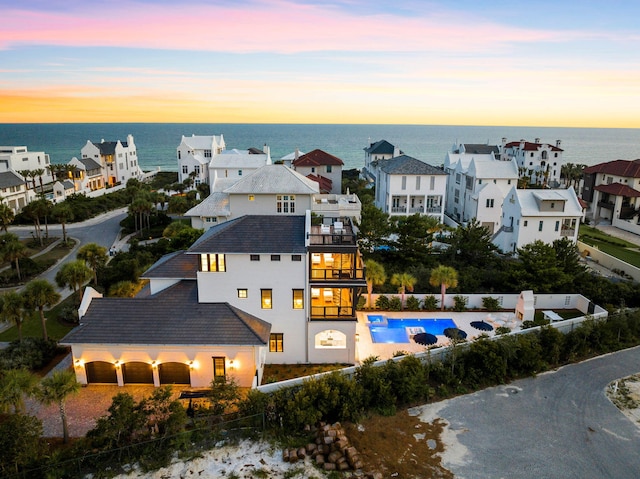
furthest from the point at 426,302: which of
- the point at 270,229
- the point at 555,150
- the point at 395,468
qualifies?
the point at 555,150

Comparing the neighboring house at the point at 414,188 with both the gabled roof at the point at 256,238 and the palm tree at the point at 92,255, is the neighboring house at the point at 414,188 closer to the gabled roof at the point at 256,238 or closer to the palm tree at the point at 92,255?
the gabled roof at the point at 256,238

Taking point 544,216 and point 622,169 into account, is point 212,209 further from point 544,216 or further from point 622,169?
point 622,169

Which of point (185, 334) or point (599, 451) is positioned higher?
point (185, 334)

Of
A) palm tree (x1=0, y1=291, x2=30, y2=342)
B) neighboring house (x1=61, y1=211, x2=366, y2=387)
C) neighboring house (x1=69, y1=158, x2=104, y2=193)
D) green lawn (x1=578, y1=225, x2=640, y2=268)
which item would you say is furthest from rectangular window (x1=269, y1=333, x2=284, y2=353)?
neighboring house (x1=69, y1=158, x2=104, y2=193)

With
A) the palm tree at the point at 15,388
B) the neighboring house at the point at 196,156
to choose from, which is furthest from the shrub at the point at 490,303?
the neighboring house at the point at 196,156

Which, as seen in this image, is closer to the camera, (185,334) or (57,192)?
(185,334)

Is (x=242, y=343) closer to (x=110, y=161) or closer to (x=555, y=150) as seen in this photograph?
(x=110, y=161)

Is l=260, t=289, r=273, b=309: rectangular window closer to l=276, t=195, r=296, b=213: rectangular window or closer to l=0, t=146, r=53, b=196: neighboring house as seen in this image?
l=276, t=195, r=296, b=213: rectangular window
